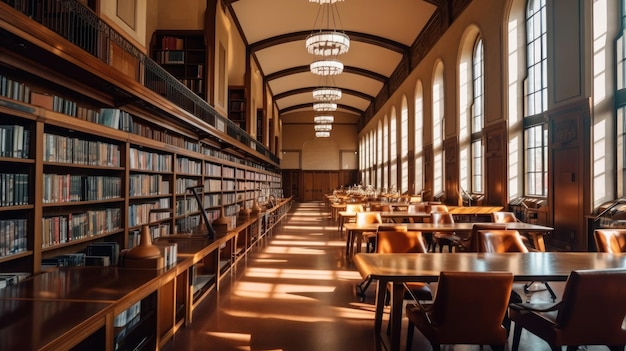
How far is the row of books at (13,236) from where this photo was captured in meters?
2.47

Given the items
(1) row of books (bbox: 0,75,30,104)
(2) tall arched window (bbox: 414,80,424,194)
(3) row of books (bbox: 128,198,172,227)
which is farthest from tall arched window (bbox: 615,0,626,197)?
(2) tall arched window (bbox: 414,80,424,194)

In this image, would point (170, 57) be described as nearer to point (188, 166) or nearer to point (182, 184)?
point (188, 166)

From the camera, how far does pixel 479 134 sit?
9.13m

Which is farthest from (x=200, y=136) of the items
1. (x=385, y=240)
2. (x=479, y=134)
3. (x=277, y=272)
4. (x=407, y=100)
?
(x=407, y=100)

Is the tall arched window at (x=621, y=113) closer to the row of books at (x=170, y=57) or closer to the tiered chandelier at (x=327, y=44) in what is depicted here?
the tiered chandelier at (x=327, y=44)

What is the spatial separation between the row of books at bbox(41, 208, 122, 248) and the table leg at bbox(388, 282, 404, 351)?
2543 mm

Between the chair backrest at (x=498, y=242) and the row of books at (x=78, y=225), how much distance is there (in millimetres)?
3435

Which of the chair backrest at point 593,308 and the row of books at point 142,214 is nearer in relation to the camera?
the chair backrest at point 593,308

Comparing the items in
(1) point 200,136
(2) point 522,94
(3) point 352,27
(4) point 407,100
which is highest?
(3) point 352,27

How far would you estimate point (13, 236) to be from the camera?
8.39 feet

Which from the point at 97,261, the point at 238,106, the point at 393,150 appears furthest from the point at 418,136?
the point at 97,261

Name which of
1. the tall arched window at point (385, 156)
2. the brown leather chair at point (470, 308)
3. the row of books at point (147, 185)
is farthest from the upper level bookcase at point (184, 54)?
the tall arched window at point (385, 156)

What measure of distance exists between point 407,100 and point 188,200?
10853 millimetres

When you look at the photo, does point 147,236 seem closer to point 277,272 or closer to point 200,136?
point 277,272
